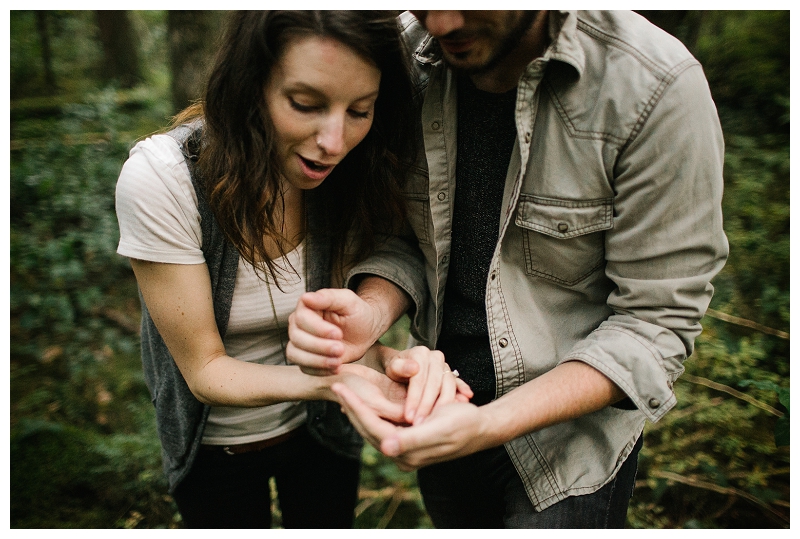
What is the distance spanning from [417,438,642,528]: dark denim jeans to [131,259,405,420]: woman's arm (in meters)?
0.50

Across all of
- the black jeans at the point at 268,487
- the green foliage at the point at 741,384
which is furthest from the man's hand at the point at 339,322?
the green foliage at the point at 741,384

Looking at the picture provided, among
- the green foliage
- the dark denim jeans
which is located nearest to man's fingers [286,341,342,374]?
the dark denim jeans

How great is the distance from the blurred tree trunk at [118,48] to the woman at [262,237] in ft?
23.2

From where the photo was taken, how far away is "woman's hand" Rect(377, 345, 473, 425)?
1494 mm

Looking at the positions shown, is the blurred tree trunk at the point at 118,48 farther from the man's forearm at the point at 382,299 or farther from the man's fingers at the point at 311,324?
the man's fingers at the point at 311,324

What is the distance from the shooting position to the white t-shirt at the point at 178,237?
1.45m

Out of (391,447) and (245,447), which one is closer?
(391,447)

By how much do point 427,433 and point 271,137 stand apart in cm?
90

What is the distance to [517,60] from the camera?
5.13 ft

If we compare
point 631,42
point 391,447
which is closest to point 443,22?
point 631,42

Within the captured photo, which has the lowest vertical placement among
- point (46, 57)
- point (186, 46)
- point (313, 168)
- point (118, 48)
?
point (46, 57)

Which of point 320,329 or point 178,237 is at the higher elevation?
point 178,237

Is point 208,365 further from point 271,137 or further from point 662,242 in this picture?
point 662,242
